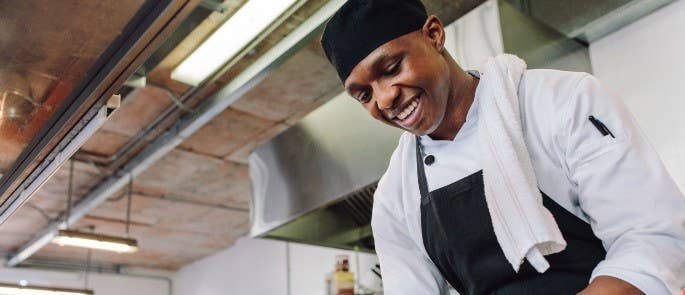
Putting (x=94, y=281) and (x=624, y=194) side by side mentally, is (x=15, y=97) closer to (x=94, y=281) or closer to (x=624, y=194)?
(x=624, y=194)

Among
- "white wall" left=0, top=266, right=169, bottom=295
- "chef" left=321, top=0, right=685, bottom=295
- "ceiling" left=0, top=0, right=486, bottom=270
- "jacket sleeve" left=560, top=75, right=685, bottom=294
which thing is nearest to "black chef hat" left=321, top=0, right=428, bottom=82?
"chef" left=321, top=0, right=685, bottom=295

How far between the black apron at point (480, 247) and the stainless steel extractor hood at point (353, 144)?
1.28 m

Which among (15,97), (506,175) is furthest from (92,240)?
(506,175)

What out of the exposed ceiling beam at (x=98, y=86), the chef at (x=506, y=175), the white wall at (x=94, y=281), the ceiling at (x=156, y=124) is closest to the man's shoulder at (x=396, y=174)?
the chef at (x=506, y=175)

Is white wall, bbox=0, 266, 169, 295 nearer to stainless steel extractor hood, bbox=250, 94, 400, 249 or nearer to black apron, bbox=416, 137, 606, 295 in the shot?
stainless steel extractor hood, bbox=250, 94, 400, 249

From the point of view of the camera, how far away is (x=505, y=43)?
2.49 m

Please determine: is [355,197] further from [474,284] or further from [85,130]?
[474,284]

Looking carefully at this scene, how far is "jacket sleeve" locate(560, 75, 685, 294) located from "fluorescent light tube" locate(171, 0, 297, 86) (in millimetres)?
2072

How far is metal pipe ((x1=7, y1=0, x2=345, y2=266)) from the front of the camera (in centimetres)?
320

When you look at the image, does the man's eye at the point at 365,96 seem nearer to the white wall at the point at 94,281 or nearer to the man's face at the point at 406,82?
the man's face at the point at 406,82

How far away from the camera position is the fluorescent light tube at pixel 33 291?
5.83 meters

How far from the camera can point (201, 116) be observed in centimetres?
443

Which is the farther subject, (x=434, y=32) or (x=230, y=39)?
(x=230, y=39)

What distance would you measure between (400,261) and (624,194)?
569mm
